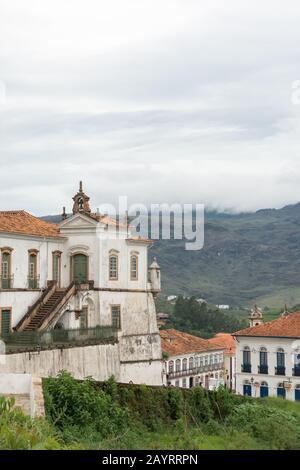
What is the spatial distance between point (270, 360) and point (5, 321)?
2290 centimetres

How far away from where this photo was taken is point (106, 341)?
36938 millimetres

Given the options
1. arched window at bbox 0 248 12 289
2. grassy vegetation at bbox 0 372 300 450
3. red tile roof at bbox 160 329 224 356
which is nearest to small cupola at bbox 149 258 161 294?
arched window at bbox 0 248 12 289

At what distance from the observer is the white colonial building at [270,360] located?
50719 mm

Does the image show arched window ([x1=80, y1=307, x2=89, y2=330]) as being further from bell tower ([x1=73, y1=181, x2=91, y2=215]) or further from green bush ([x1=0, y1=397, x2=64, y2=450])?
green bush ([x1=0, y1=397, x2=64, y2=450])

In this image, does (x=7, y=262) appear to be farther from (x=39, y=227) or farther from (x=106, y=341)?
(x=106, y=341)

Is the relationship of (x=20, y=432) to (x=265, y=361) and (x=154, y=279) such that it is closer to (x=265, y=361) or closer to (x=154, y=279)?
(x=154, y=279)

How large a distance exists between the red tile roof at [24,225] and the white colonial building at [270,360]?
747 inches

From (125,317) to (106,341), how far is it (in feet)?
11.8

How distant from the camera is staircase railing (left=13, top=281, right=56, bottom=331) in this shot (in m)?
35.3

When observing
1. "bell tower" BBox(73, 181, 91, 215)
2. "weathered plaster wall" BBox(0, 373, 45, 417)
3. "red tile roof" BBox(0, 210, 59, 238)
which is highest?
"bell tower" BBox(73, 181, 91, 215)

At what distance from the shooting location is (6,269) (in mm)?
35156

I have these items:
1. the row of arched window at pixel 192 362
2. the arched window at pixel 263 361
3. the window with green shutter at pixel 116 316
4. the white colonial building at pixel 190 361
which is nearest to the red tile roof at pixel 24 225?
the window with green shutter at pixel 116 316

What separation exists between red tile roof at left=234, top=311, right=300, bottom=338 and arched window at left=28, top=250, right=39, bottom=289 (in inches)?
805
